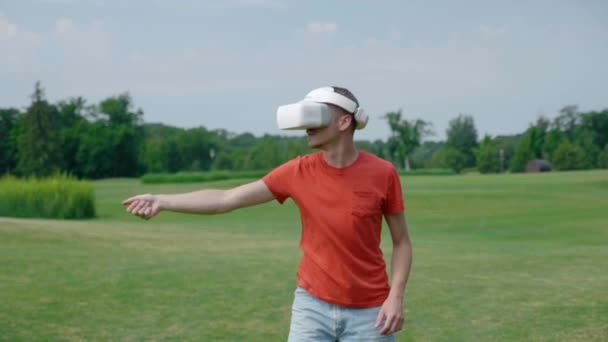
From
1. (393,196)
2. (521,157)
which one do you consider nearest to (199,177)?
(521,157)

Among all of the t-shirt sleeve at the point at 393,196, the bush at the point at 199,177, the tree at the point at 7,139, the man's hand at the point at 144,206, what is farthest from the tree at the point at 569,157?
the man's hand at the point at 144,206

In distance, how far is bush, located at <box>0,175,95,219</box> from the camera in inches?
1249

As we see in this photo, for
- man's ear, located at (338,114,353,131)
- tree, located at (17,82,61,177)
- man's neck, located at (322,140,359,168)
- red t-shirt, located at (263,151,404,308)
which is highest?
tree, located at (17,82,61,177)

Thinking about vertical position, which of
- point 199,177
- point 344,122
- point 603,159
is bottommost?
point 199,177

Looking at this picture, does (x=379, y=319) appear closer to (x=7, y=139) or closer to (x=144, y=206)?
(x=144, y=206)

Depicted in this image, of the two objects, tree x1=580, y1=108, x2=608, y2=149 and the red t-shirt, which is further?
tree x1=580, y1=108, x2=608, y2=149

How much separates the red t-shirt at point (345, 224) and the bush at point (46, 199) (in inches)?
1141

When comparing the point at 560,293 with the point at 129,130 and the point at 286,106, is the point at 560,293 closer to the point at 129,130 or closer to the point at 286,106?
the point at 286,106

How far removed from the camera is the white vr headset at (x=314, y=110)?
151 inches

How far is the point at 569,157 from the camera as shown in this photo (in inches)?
3770

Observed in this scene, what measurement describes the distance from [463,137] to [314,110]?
13116cm

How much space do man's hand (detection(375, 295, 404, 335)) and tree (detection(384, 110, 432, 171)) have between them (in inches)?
5183

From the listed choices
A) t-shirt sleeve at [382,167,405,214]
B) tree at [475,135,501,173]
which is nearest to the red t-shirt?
t-shirt sleeve at [382,167,405,214]

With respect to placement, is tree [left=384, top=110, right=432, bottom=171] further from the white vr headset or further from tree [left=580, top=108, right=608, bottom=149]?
the white vr headset
